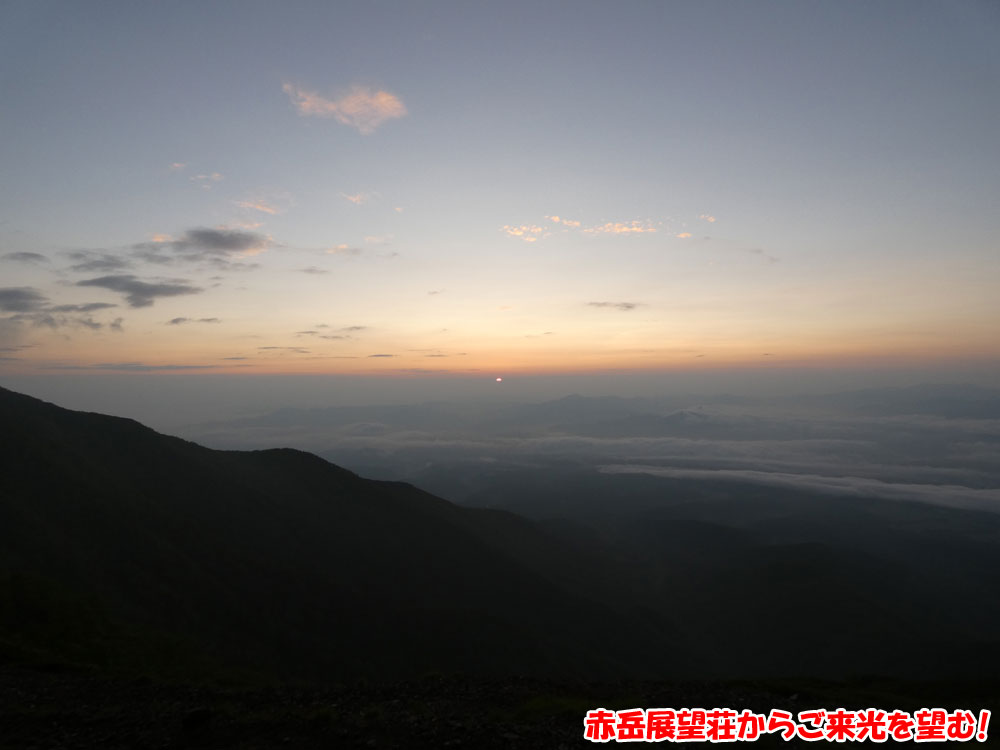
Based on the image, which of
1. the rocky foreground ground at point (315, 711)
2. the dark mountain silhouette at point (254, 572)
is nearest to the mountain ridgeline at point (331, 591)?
the dark mountain silhouette at point (254, 572)

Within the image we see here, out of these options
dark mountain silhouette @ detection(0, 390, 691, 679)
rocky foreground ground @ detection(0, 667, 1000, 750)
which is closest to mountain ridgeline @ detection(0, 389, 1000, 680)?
dark mountain silhouette @ detection(0, 390, 691, 679)

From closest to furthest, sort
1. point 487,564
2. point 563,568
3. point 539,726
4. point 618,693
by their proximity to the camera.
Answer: point 539,726, point 618,693, point 487,564, point 563,568

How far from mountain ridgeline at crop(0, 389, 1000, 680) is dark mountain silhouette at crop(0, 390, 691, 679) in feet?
1.05

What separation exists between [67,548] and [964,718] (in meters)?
77.3

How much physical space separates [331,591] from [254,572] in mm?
11361

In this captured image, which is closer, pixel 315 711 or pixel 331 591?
pixel 315 711

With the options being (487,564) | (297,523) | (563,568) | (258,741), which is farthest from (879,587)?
(258,741)

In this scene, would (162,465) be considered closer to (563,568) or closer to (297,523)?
(297,523)

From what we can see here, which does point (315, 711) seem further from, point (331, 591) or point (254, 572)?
point (331, 591)

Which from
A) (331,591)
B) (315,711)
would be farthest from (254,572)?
(315,711)

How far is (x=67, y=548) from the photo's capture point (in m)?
55.8

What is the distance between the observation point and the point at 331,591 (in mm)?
74375

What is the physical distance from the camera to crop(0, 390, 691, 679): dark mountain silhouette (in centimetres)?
4925

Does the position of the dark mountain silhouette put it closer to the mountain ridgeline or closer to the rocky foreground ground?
the mountain ridgeline
